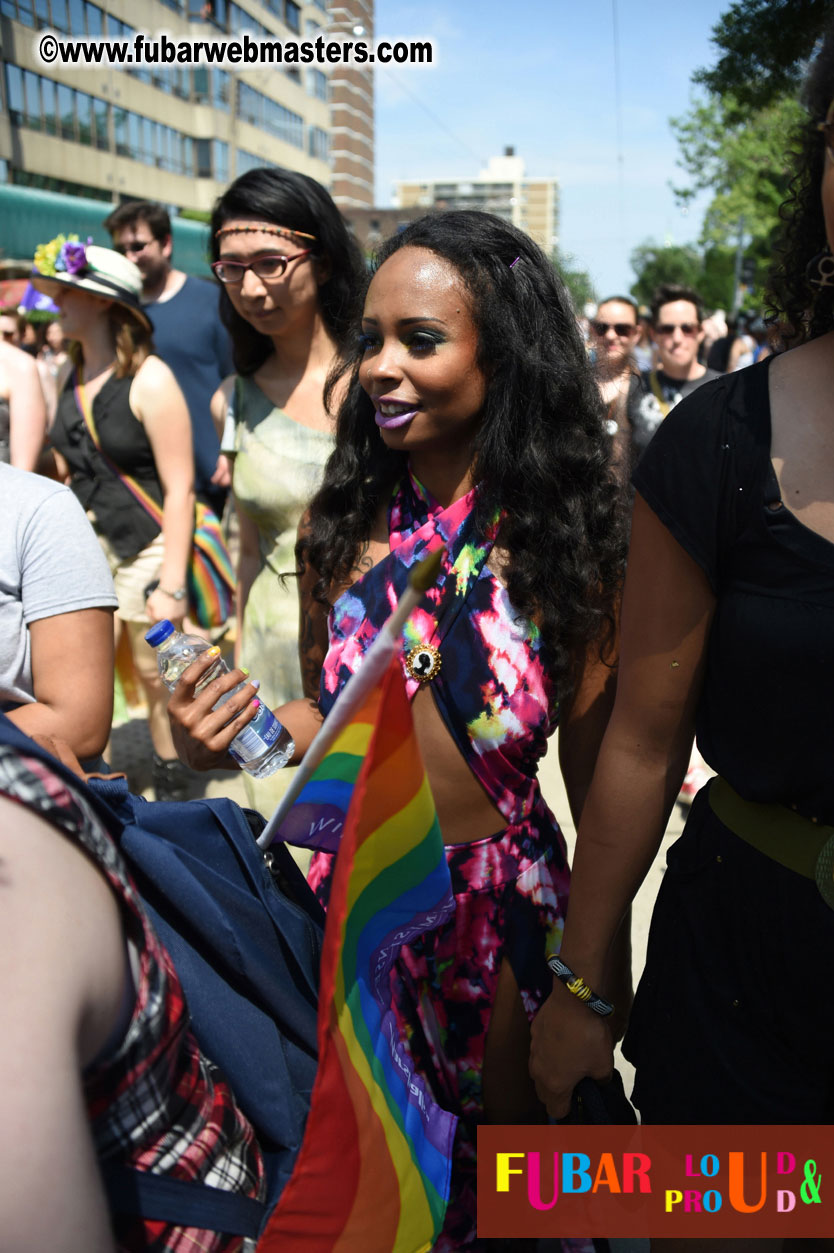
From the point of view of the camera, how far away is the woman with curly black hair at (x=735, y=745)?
4.27ft

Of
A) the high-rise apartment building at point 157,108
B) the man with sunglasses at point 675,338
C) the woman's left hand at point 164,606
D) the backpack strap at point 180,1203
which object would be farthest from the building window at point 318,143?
the backpack strap at point 180,1203

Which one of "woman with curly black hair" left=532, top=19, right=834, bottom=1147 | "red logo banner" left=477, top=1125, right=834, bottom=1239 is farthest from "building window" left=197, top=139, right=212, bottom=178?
"red logo banner" left=477, top=1125, right=834, bottom=1239

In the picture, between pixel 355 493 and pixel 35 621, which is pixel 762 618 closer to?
pixel 355 493

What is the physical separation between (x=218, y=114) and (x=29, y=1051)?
188ft

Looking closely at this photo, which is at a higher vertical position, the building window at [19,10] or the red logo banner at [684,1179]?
the building window at [19,10]

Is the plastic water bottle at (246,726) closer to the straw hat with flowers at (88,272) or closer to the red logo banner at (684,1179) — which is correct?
the red logo banner at (684,1179)

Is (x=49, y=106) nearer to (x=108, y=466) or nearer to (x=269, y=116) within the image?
(x=269, y=116)

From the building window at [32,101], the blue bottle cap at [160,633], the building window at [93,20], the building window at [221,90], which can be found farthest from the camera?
the building window at [221,90]

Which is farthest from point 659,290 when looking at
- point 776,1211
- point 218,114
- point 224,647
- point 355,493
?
point 218,114

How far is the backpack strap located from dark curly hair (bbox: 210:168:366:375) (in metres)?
2.57

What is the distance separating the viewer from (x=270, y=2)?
55812 mm

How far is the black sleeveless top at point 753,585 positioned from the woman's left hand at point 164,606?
9.63ft

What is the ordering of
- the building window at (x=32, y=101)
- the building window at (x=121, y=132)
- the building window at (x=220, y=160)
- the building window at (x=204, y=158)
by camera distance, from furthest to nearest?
the building window at (x=220, y=160) → the building window at (x=204, y=158) → the building window at (x=121, y=132) → the building window at (x=32, y=101)

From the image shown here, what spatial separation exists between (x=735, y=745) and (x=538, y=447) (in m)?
0.76
